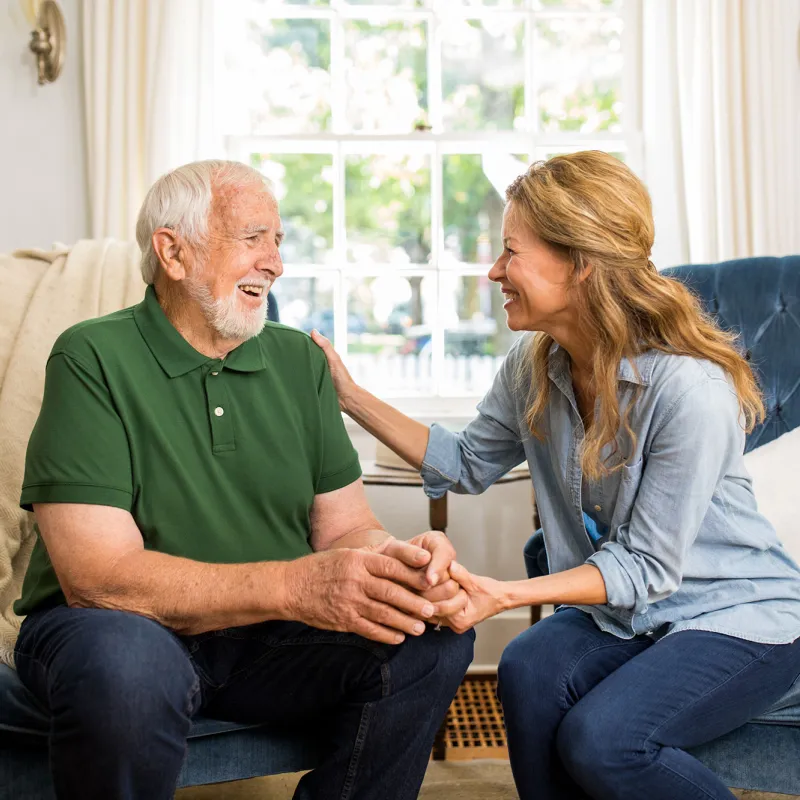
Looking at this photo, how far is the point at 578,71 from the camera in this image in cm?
317

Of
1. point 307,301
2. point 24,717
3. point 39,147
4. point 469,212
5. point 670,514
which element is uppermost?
point 39,147

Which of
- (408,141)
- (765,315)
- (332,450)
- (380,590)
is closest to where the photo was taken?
(380,590)

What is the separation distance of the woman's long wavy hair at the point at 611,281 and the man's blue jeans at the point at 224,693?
476 millimetres

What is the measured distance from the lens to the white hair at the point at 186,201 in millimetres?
1719

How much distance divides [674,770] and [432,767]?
41.8 inches

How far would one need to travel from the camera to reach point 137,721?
4.24 ft

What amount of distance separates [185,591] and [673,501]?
2.54ft

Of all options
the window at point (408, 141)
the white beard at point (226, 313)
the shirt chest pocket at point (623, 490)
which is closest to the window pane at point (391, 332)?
the window at point (408, 141)

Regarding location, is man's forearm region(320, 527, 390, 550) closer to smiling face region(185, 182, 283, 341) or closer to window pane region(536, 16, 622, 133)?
smiling face region(185, 182, 283, 341)

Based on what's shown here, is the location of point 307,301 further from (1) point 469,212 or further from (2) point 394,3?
(2) point 394,3

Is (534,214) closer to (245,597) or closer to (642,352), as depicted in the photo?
(642,352)

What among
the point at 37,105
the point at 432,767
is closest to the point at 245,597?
the point at 432,767

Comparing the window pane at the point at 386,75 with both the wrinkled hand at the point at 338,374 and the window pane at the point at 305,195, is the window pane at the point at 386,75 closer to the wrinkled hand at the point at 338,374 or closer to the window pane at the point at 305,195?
the window pane at the point at 305,195

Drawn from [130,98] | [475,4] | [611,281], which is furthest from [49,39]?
[611,281]
